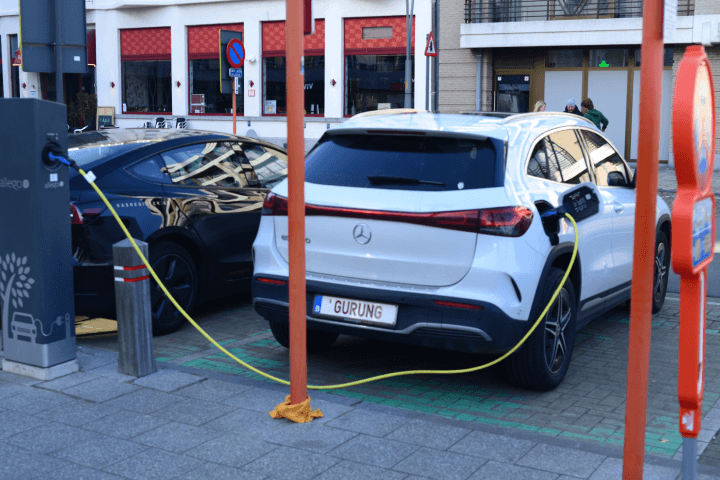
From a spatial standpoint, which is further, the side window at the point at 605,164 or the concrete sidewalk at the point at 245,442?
the side window at the point at 605,164

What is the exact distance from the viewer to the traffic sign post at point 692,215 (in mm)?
2803

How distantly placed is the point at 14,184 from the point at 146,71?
26512mm

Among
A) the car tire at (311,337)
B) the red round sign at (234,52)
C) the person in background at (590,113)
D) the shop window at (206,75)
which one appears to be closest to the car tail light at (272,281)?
the car tire at (311,337)

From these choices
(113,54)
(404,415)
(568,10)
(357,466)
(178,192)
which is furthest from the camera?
(113,54)

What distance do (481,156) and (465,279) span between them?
0.76 m

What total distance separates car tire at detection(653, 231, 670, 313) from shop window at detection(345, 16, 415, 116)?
18.4 m

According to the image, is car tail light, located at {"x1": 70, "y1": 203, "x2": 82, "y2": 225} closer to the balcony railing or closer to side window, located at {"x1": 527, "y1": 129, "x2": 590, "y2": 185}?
side window, located at {"x1": 527, "y1": 129, "x2": 590, "y2": 185}

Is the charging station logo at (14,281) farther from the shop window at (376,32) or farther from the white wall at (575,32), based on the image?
the shop window at (376,32)

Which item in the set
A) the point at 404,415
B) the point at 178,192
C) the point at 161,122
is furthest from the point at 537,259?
the point at 161,122

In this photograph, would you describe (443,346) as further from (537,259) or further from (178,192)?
(178,192)

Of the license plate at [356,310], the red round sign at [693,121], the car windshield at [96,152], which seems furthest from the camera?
the car windshield at [96,152]

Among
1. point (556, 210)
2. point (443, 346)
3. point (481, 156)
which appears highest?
point (481, 156)

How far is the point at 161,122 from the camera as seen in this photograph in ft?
95.5

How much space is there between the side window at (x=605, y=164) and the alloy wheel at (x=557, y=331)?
1.25 m
